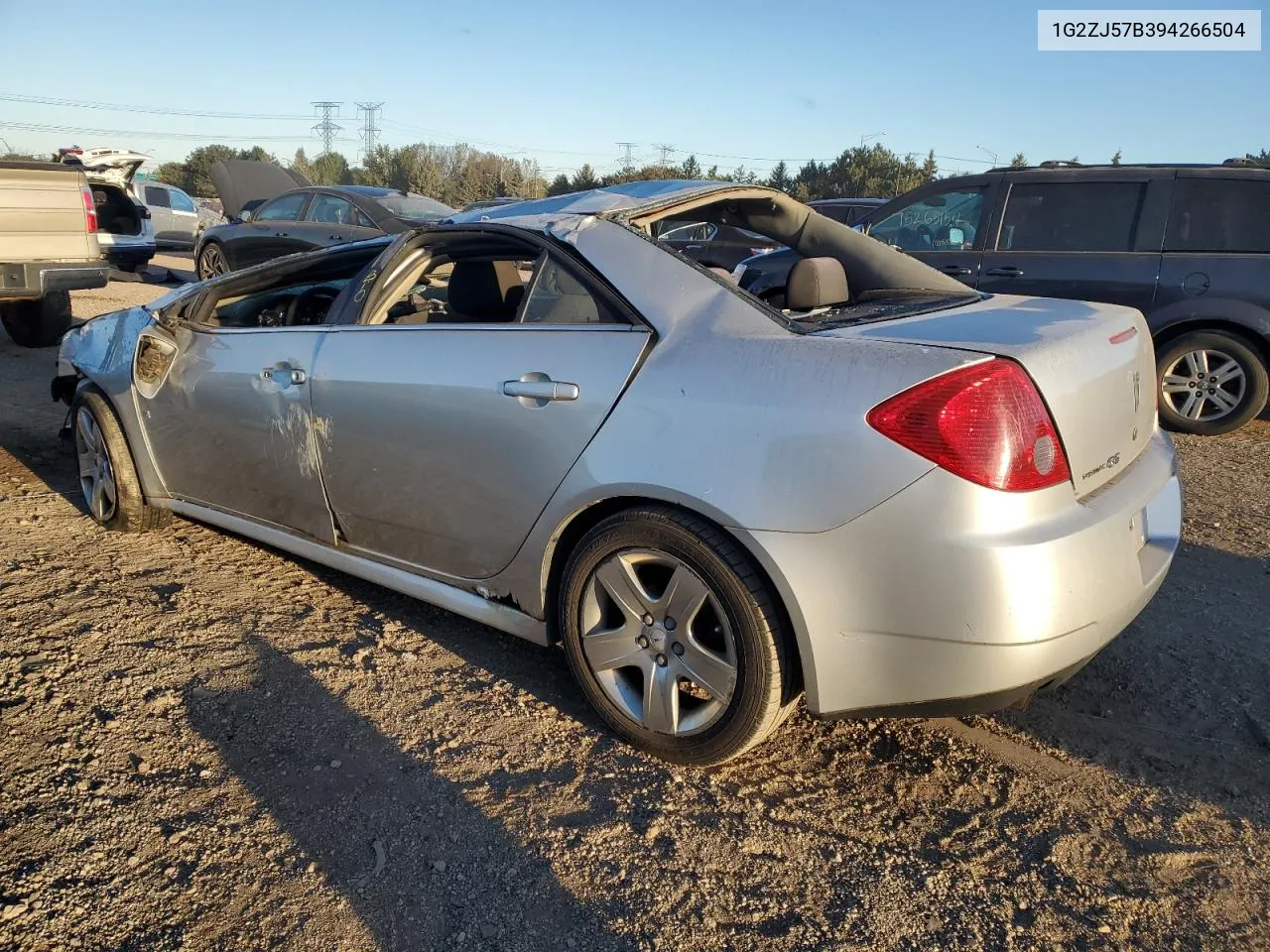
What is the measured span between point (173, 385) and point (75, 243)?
17.1 feet

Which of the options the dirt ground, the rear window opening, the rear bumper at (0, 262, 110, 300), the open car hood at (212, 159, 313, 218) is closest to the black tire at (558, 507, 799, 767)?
the dirt ground

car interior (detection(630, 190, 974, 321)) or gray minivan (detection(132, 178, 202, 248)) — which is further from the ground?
gray minivan (detection(132, 178, 202, 248))

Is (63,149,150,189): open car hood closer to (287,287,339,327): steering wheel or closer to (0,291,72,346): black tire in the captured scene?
(0,291,72,346): black tire

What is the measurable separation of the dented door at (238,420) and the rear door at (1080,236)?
17.1 ft

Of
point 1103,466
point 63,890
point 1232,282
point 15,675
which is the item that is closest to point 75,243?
point 15,675

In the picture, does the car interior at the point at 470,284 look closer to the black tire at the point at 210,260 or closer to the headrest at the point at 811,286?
the headrest at the point at 811,286

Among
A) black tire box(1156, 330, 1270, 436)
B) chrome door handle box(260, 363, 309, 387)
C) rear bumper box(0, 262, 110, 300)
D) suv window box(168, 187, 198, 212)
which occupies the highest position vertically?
suv window box(168, 187, 198, 212)

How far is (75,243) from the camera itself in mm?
7969

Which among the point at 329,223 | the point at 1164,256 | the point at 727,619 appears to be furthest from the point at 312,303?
the point at 329,223

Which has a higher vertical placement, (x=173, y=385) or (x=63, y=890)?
(x=173, y=385)

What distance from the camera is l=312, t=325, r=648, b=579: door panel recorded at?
8.57 ft

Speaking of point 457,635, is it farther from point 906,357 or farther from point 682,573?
point 906,357

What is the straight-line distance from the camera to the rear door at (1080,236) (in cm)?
649

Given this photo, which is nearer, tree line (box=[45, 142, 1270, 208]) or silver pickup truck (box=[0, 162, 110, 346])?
silver pickup truck (box=[0, 162, 110, 346])
